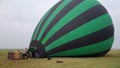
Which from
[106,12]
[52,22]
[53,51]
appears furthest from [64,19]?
[106,12]

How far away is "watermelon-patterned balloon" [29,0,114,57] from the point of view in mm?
18312

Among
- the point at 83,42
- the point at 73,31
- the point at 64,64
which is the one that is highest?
the point at 73,31

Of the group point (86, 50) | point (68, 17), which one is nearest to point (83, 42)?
point (86, 50)

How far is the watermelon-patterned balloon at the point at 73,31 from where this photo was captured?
18.3 m

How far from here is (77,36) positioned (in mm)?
18266

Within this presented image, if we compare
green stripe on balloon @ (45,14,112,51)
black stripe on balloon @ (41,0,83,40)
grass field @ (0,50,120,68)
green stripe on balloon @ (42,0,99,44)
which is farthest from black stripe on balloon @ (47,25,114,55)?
grass field @ (0,50,120,68)

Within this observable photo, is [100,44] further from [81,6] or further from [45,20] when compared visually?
[45,20]

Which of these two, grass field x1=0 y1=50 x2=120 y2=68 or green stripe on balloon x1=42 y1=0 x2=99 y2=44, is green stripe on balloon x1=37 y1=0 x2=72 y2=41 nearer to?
green stripe on balloon x1=42 y1=0 x2=99 y2=44

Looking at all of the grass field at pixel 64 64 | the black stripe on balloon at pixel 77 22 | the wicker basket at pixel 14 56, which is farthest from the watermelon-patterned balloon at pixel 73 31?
the grass field at pixel 64 64

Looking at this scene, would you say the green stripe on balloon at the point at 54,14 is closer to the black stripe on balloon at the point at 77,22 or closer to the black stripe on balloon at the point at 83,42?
the black stripe on balloon at the point at 77,22

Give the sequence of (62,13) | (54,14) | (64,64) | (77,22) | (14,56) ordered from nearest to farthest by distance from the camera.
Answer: (64,64), (14,56), (77,22), (62,13), (54,14)

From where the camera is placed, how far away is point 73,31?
1836 cm

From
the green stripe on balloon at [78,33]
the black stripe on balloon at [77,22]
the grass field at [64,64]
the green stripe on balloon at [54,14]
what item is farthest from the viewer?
the green stripe on balloon at [54,14]

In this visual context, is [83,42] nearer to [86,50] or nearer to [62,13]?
[86,50]
